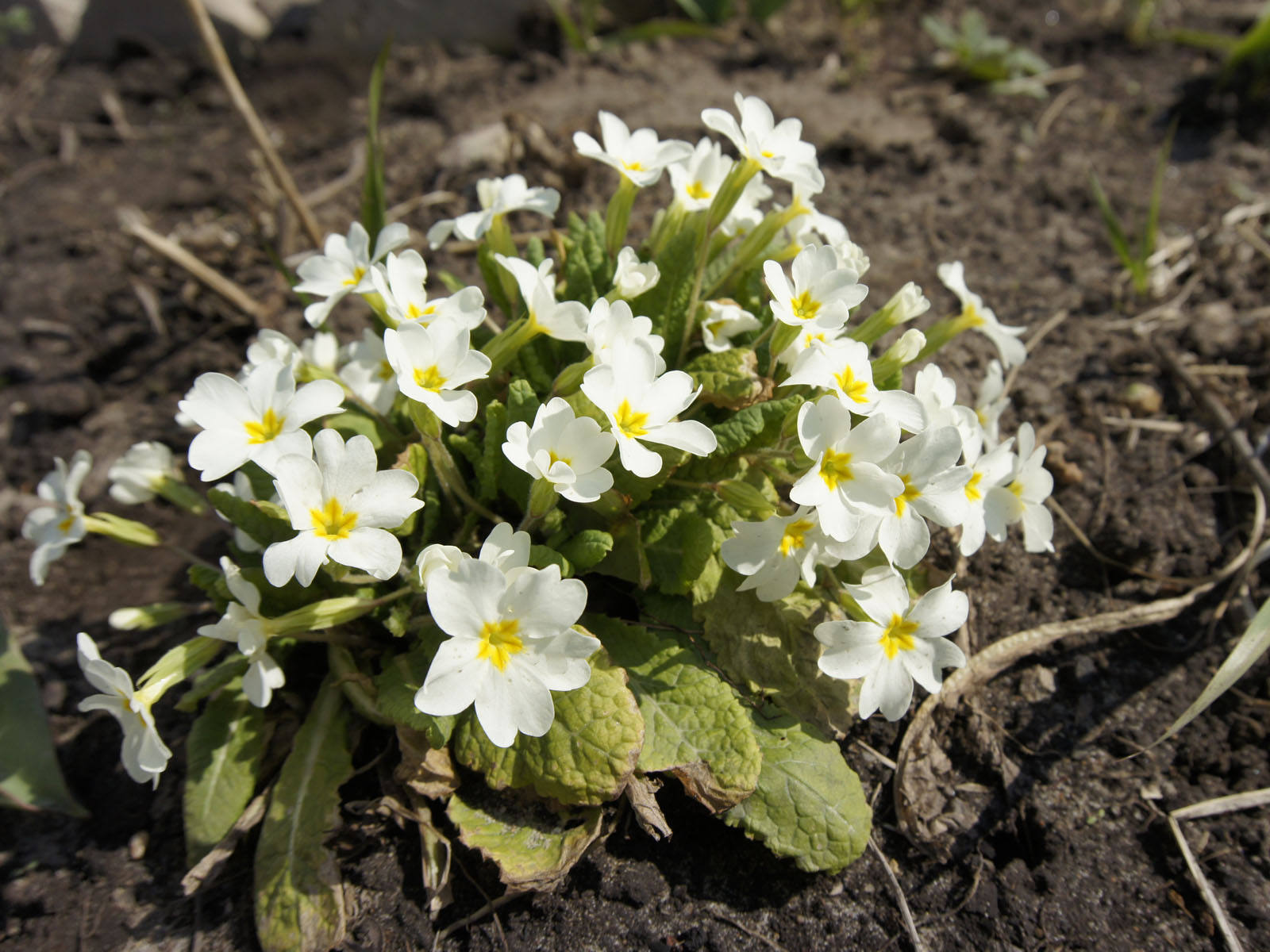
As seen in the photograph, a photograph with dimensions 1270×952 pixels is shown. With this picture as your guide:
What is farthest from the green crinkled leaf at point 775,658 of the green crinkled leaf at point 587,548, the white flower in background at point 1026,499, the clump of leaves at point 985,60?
the clump of leaves at point 985,60

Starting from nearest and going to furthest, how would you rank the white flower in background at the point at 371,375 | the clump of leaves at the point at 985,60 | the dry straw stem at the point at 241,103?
1. the white flower in background at the point at 371,375
2. the dry straw stem at the point at 241,103
3. the clump of leaves at the point at 985,60

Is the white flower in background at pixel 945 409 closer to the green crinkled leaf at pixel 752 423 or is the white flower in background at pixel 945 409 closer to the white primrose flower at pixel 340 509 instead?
the green crinkled leaf at pixel 752 423

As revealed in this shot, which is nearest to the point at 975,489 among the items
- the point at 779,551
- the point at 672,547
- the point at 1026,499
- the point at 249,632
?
the point at 1026,499

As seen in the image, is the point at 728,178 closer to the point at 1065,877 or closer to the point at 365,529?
the point at 365,529

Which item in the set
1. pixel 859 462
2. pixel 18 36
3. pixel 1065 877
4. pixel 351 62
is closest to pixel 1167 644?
pixel 1065 877

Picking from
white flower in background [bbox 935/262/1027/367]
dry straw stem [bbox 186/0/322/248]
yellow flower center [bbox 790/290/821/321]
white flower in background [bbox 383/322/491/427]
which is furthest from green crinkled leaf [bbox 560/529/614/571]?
dry straw stem [bbox 186/0/322/248]

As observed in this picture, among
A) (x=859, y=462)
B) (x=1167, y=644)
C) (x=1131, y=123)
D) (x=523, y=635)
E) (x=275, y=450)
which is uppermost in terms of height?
(x=1131, y=123)
